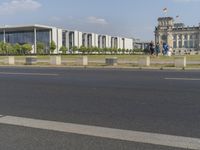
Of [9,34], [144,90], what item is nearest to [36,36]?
[9,34]

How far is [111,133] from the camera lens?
5.51 m

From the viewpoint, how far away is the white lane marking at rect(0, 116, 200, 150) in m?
4.96

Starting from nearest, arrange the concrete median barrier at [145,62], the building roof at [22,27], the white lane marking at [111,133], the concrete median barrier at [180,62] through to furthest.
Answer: the white lane marking at [111,133] < the concrete median barrier at [180,62] < the concrete median barrier at [145,62] < the building roof at [22,27]

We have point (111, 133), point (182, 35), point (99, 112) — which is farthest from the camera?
point (182, 35)

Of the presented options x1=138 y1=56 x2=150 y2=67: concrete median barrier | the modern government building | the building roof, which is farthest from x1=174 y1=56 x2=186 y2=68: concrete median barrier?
the building roof

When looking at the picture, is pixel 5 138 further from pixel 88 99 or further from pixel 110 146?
pixel 88 99

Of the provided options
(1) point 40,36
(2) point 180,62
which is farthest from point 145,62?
(1) point 40,36

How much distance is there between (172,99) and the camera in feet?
28.4

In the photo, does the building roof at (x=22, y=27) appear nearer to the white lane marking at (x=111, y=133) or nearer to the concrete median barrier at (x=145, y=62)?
the concrete median barrier at (x=145, y=62)

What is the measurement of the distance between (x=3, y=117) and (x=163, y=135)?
3.52 m

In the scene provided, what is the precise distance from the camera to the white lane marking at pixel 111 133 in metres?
4.96

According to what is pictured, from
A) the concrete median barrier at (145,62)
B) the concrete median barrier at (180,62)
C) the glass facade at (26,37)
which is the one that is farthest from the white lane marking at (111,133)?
the glass facade at (26,37)

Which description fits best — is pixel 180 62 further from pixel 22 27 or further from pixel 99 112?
pixel 22 27

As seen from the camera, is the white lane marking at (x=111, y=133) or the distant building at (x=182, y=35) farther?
the distant building at (x=182, y=35)
